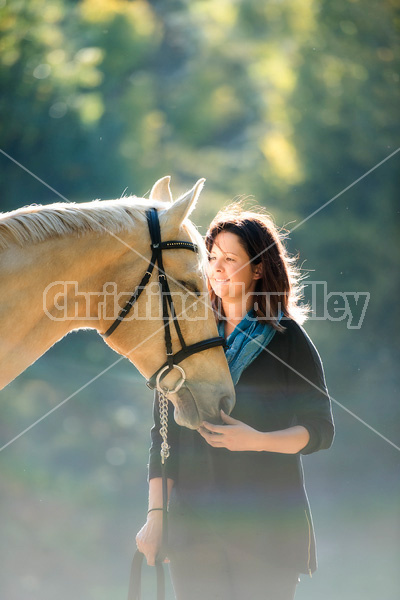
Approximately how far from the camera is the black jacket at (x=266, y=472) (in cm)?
167

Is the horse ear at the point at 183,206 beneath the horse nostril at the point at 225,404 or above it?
above

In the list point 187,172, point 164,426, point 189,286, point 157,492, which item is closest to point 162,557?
point 157,492

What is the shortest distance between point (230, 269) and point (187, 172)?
5079mm

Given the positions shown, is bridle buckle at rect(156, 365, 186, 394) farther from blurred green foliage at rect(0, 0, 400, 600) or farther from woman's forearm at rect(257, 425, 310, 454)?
blurred green foliage at rect(0, 0, 400, 600)

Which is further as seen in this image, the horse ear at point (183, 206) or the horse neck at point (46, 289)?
the horse ear at point (183, 206)

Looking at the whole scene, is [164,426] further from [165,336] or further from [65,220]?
[65,220]

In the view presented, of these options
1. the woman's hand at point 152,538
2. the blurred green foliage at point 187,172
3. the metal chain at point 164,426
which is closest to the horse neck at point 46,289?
the metal chain at point 164,426

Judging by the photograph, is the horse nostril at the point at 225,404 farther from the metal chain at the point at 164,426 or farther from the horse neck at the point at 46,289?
the horse neck at the point at 46,289

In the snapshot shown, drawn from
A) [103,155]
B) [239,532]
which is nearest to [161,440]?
[239,532]

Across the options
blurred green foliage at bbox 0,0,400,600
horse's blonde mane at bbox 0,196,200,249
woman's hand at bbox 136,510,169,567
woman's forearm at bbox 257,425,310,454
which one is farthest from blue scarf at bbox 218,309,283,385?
blurred green foliage at bbox 0,0,400,600

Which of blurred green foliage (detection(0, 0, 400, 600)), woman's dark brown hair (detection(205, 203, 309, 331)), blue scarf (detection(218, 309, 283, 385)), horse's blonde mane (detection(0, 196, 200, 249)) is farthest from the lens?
blurred green foliage (detection(0, 0, 400, 600))

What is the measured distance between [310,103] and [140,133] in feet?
7.15

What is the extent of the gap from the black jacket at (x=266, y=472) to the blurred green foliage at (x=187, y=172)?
3.99 meters

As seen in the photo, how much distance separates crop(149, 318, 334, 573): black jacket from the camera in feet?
5.48
